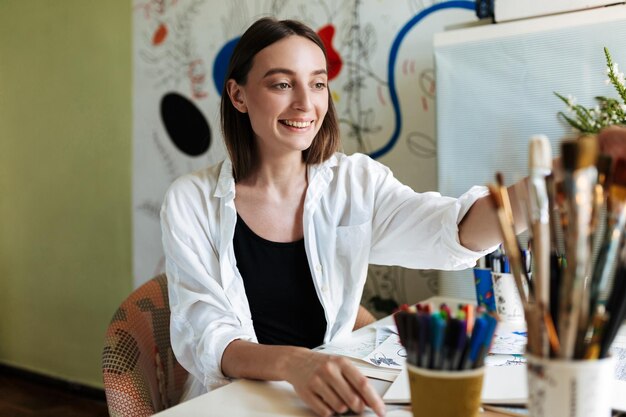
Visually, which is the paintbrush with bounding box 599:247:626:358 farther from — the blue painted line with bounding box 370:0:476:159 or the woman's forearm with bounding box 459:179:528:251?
the blue painted line with bounding box 370:0:476:159

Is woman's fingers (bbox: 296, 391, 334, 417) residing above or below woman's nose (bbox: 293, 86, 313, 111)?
below

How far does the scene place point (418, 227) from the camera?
1232 mm

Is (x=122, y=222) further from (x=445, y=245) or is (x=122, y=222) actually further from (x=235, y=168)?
(x=445, y=245)

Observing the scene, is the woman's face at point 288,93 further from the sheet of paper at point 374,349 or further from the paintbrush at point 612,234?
the paintbrush at point 612,234

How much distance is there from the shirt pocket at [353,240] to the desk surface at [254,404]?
17.2 inches

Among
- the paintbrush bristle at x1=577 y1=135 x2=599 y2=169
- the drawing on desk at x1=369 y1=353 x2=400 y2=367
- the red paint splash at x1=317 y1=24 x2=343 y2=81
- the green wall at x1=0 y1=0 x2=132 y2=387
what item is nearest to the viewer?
the paintbrush bristle at x1=577 y1=135 x2=599 y2=169

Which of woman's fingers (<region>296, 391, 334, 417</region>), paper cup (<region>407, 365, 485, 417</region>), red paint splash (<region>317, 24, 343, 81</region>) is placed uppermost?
red paint splash (<region>317, 24, 343, 81</region>)

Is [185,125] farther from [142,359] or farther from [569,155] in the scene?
[569,155]

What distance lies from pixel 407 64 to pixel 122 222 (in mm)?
1349

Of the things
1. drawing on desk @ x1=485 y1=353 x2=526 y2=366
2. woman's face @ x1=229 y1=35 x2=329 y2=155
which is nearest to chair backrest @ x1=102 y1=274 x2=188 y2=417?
woman's face @ x1=229 y1=35 x2=329 y2=155

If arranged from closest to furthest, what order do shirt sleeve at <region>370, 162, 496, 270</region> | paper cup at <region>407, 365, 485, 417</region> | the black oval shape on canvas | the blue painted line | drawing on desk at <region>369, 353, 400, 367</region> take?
paper cup at <region>407, 365, 485, 417</region>, drawing on desk at <region>369, 353, 400, 367</region>, shirt sleeve at <region>370, 162, 496, 270</region>, the blue painted line, the black oval shape on canvas

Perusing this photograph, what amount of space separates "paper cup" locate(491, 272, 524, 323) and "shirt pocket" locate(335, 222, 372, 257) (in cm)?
29

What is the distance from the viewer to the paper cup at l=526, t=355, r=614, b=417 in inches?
22.6

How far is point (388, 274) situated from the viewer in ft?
6.31
